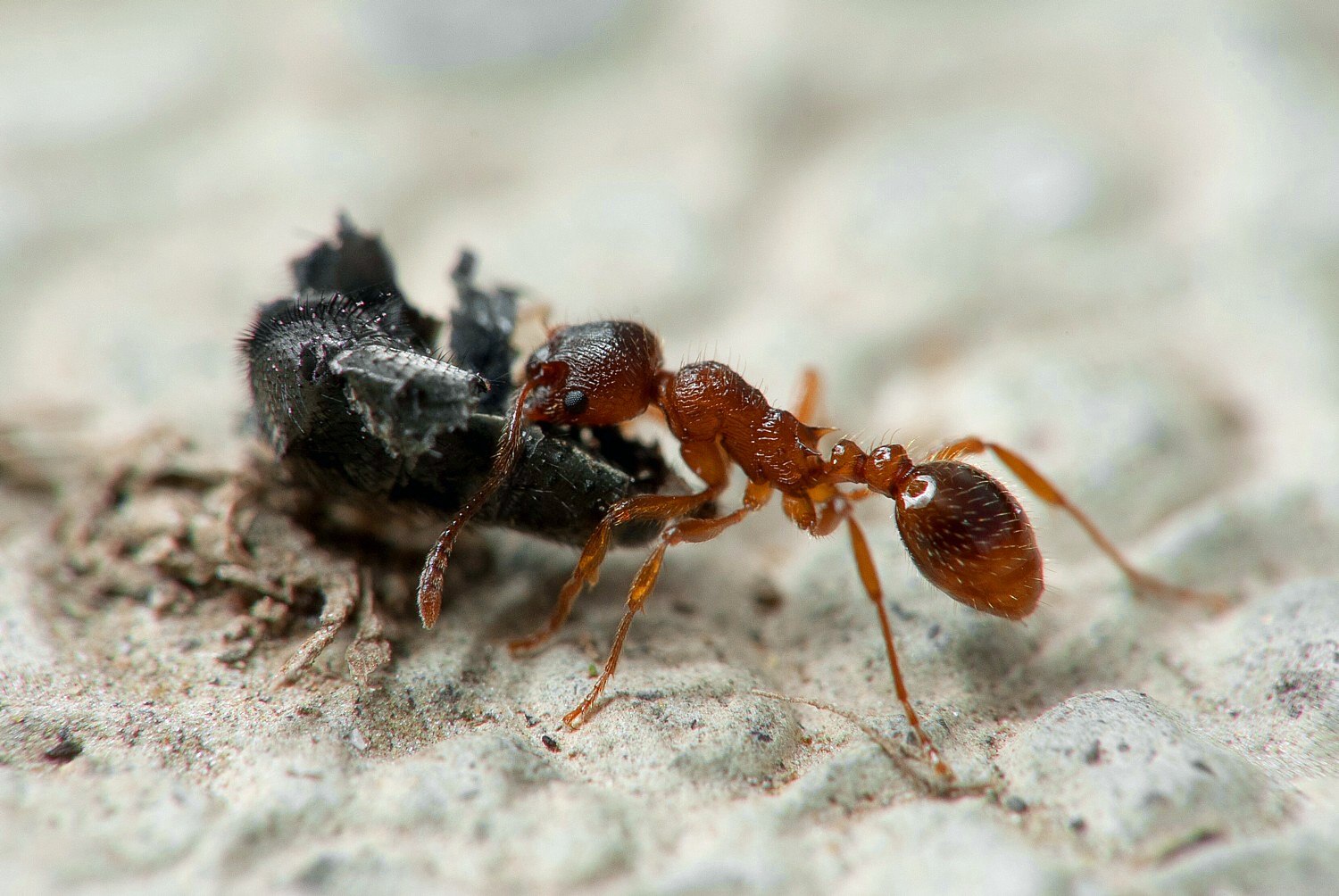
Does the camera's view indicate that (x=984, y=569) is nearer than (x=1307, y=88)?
Yes

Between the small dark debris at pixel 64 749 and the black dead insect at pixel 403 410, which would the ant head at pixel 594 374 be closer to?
the black dead insect at pixel 403 410

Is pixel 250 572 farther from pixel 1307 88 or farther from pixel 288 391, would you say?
pixel 1307 88

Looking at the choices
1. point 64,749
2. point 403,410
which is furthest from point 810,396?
point 64,749

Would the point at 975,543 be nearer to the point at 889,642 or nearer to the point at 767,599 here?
the point at 889,642

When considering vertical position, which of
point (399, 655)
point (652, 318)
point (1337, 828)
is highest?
point (652, 318)

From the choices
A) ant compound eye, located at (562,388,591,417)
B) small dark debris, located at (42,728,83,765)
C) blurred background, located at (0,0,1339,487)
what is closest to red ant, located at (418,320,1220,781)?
ant compound eye, located at (562,388,591,417)

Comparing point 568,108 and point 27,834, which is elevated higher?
point 568,108

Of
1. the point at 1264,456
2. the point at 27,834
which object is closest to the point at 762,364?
the point at 1264,456
